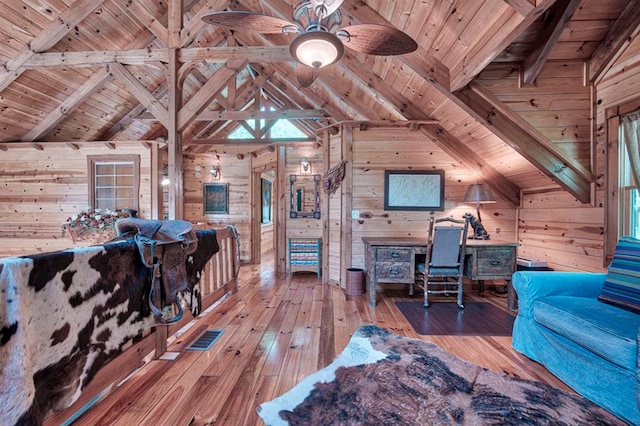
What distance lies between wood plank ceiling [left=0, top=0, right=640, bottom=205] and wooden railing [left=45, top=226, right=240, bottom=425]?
5.26ft

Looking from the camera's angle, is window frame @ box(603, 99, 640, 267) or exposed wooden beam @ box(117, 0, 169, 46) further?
exposed wooden beam @ box(117, 0, 169, 46)

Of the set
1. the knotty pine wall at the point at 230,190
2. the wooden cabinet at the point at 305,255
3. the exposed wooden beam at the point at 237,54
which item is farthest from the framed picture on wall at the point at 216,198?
the exposed wooden beam at the point at 237,54

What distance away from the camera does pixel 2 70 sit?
336 centimetres

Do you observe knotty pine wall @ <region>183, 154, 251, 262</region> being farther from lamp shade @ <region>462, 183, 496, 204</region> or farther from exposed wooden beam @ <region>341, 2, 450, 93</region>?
lamp shade @ <region>462, 183, 496, 204</region>

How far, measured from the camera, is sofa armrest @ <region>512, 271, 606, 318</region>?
198 centimetres

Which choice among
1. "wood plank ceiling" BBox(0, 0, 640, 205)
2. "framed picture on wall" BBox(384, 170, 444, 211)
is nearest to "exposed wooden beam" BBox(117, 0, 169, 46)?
"wood plank ceiling" BBox(0, 0, 640, 205)

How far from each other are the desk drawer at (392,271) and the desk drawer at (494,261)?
2.90ft

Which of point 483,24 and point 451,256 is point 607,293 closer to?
point 451,256

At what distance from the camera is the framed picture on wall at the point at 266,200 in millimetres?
6371

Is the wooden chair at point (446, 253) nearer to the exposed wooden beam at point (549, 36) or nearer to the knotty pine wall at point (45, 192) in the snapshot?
the exposed wooden beam at point (549, 36)

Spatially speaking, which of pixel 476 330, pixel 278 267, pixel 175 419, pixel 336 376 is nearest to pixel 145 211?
pixel 278 267

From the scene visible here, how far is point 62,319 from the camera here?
120 cm

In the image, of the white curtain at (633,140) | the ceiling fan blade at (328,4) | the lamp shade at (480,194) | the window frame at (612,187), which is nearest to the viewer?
the ceiling fan blade at (328,4)

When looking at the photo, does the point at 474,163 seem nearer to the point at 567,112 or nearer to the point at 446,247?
the point at 567,112
